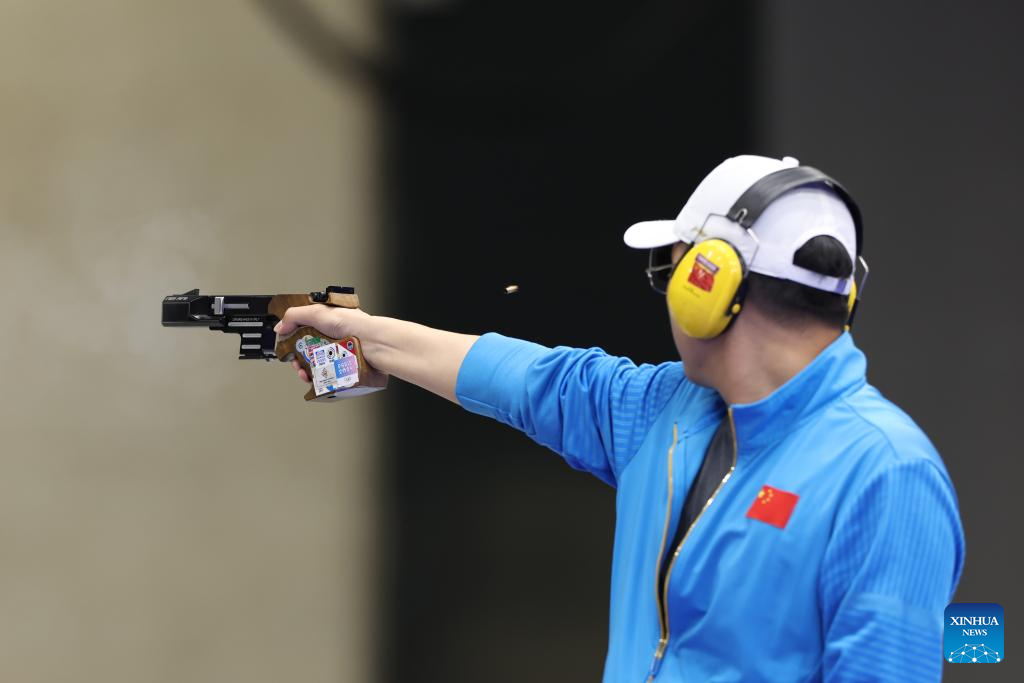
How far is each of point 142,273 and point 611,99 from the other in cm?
128

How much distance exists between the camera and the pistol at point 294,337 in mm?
1707

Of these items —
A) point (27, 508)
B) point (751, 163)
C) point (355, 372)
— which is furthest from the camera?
point (27, 508)

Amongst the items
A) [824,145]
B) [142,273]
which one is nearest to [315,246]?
[142,273]

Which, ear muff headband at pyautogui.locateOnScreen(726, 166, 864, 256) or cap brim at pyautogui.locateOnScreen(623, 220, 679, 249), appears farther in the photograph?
cap brim at pyautogui.locateOnScreen(623, 220, 679, 249)

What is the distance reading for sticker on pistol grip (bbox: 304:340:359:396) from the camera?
1695 millimetres

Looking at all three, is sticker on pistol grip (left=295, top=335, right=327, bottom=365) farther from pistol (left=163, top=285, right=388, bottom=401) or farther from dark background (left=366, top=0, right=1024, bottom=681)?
dark background (left=366, top=0, right=1024, bottom=681)

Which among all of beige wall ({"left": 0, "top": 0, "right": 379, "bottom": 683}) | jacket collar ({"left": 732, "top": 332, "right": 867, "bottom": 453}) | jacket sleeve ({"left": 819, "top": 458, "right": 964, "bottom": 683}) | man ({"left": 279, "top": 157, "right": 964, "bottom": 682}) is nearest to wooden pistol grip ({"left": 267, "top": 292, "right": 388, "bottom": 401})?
man ({"left": 279, "top": 157, "right": 964, "bottom": 682})

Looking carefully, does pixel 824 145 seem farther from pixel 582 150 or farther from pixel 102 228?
pixel 102 228

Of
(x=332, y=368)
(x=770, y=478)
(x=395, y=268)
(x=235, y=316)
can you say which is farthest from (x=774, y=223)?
(x=395, y=268)

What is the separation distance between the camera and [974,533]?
100 inches

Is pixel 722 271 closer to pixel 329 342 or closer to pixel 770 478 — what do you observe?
pixel 770 478

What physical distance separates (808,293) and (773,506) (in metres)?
0.27

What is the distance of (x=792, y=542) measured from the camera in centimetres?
108

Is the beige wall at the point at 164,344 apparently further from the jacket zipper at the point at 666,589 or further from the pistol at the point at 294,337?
the jacket zipper at the point at 666,589
